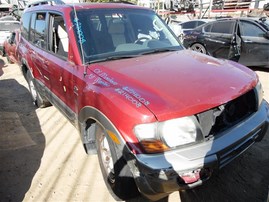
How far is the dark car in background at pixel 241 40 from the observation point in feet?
22.0

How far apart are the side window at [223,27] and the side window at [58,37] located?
212 inches

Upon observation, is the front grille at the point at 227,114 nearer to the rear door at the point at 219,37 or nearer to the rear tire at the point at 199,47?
the rear door at the point at 219,37

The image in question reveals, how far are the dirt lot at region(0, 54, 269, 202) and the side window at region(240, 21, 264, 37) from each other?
4.06 meters

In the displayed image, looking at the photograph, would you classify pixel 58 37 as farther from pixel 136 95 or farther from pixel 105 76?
pixel 136 95

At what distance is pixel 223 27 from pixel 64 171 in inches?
252

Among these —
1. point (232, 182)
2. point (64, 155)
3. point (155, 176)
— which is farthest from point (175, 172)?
point (64, 155)

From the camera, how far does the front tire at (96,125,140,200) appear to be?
92.0 inches

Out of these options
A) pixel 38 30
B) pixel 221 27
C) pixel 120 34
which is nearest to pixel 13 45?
pixel 38 30

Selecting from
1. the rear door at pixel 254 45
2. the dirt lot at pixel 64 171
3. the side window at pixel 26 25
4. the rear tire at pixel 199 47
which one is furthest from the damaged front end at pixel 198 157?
the rear tire at pixel 199 47

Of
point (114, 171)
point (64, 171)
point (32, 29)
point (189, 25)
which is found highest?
point (32, 29)

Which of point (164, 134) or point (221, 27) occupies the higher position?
point (164, 134)

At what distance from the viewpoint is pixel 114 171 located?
8.00ft

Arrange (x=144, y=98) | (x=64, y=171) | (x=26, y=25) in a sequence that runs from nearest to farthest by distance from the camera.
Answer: (x=144, y=98), (x=64, y=171), (x=26, y=25)

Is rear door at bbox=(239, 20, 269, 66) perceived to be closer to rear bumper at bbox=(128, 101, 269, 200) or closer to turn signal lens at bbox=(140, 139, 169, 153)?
rear bumper at bbox=(128, 101, 269, 200)
